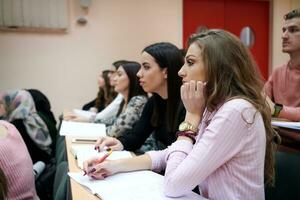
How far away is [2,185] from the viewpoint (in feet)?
3.66

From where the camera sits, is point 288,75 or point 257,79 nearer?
point 257,79

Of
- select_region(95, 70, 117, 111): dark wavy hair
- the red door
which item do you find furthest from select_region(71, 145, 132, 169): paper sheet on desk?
the red door

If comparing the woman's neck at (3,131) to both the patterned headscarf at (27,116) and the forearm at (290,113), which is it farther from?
the forearm at (290,113)

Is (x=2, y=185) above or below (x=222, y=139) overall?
below

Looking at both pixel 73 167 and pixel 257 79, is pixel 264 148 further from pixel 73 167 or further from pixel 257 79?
pixel 73 167

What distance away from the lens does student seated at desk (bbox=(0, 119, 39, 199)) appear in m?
1.40

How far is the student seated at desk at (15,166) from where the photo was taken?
140 centimetres

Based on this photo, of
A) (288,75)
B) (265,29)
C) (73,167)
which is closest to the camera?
(73,167)

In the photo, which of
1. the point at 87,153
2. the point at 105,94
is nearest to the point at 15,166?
the point at 87,153

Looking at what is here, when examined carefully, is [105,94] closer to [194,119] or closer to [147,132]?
[147,132]

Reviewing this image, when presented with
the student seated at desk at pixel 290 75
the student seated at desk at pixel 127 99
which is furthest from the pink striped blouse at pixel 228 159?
the student seated at desk at pixel 127 99

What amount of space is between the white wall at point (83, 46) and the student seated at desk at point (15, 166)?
296cm

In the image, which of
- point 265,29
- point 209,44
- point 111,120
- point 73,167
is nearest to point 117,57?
point 111,120

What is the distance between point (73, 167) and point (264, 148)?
813 mm
